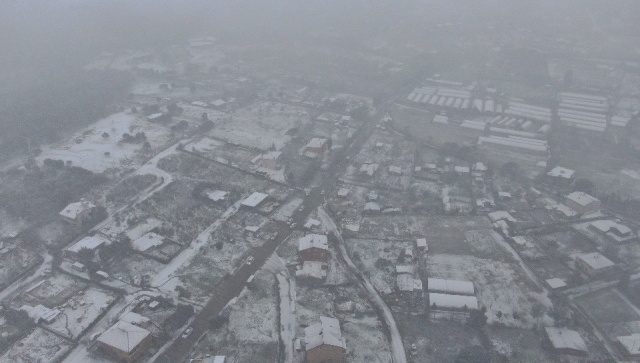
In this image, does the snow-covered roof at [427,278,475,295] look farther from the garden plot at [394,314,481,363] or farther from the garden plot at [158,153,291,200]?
the garden plot at [158,153,291,200]

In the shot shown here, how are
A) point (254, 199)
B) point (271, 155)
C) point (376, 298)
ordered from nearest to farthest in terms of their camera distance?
point (376, 298) < point (254, 199) < point (271, 155)

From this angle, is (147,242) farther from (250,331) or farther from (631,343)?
(631,343)

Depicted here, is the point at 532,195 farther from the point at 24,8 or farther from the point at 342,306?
the point at 24,8

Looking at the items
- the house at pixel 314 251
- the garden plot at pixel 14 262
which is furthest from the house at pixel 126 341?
the house at pixel 314 251

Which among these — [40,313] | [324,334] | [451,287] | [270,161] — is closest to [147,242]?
[40,313]

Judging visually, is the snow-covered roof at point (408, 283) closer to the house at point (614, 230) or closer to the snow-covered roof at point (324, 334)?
the snow-covered roof at point (324, 334)

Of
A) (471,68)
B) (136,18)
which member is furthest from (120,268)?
(136,18)
